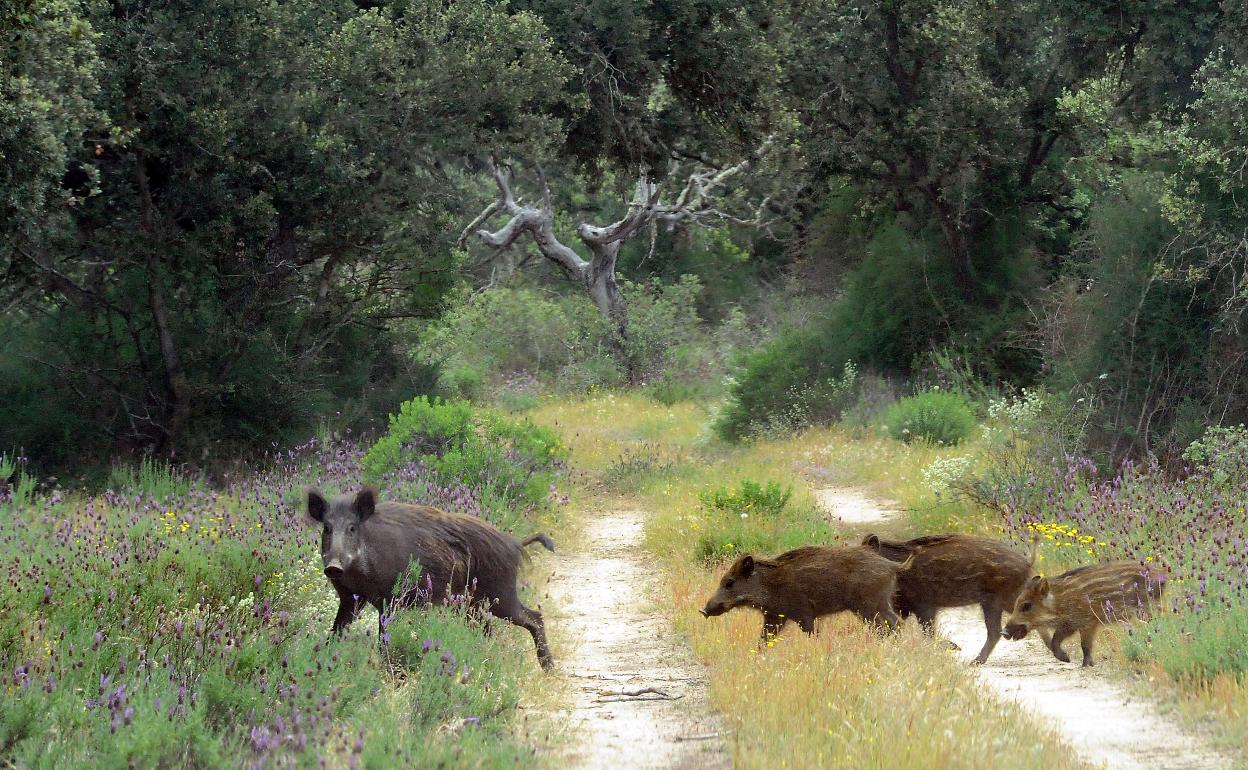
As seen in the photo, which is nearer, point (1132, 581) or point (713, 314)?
point (1132, 581)

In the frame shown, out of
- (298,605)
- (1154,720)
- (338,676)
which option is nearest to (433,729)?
(338,676)

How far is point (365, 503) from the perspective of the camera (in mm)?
7852

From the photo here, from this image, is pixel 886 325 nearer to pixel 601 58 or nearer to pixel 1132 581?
pixel 601 58

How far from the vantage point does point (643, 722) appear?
723 cm

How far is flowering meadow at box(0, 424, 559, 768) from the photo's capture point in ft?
17.7

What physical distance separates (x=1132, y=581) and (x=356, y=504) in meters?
4.98

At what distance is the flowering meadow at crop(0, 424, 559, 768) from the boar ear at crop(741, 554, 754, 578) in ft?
5.19

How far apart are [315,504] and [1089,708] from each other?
462 cm

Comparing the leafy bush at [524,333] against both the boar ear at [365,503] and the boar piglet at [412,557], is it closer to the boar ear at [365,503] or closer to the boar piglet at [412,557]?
the boar piglet at [412,557]

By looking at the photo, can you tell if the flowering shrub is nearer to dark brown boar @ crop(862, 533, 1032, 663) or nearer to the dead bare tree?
dark brown boar @ crop(862, 533, 1032, 663)

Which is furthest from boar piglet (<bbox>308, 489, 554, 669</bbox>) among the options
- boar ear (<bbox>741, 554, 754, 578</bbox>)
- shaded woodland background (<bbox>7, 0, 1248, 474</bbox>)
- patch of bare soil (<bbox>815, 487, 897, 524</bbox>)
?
patch of bare soil (<bbox>815, 487, 897, 524</bbox>)

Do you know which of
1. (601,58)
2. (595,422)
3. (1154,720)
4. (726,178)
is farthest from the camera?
(726,178)

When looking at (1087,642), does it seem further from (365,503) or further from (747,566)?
(365,503)


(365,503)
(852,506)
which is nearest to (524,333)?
(852,506)
